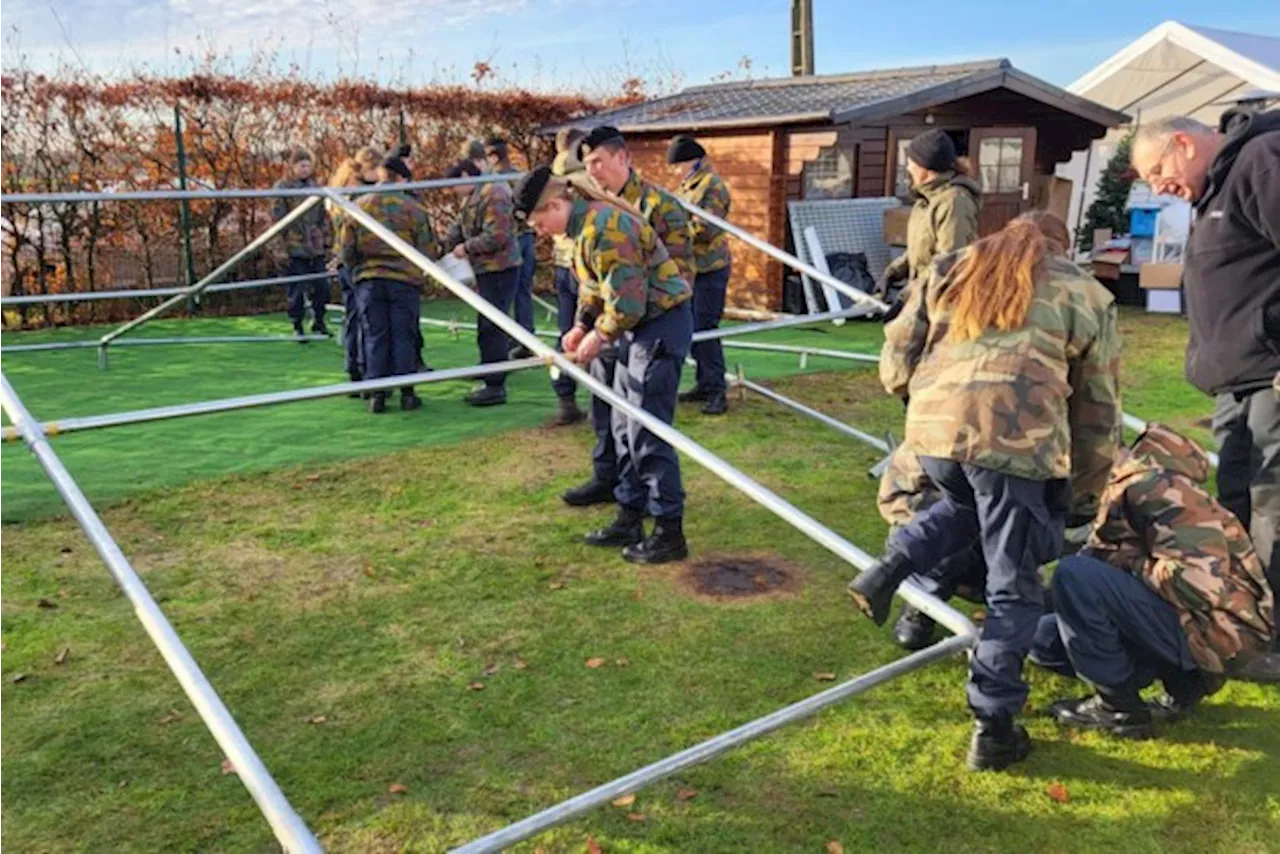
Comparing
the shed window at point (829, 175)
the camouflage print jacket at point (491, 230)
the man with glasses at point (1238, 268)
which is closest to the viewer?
the man with glasses at point (1238, 268)

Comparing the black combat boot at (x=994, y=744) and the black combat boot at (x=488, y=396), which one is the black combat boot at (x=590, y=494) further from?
the black combat boot at (x=994, y=744)

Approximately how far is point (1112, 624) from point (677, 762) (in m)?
1.53

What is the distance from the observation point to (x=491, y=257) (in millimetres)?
7316

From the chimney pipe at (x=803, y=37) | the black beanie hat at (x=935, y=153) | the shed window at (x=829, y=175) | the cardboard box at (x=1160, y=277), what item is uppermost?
the chimney pipe at (x=803, y=37)

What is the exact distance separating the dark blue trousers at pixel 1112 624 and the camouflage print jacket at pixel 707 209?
4.23 m

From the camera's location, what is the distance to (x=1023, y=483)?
2730 mm

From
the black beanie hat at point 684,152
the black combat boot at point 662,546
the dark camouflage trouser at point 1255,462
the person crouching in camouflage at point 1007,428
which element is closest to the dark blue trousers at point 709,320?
the black beanie hat at point 684,152

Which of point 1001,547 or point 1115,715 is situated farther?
point 1115,715

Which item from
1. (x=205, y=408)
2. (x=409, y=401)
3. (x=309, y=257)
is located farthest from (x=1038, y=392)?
(x=309, y=257)

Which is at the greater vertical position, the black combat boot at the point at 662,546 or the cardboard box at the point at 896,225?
the cardboard box at the point at 896,225

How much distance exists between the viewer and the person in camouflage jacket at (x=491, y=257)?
7.20m

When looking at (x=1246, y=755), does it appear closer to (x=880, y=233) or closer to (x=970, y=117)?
(x=880, y=233)

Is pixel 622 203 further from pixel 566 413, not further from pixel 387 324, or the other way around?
pixel 387 324

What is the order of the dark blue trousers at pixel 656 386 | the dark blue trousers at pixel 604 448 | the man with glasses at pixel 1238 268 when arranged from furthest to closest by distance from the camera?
1. the dark blue trousers at pixel 604 448
2. the dark blue trousers at pixel 656 386
3. the man with glasses at pixel 1238 268
